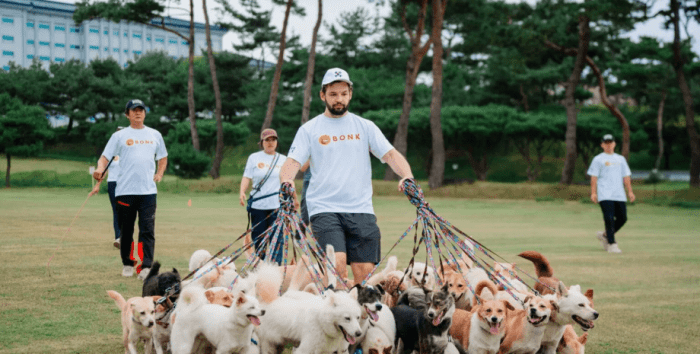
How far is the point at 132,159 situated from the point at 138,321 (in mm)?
3815

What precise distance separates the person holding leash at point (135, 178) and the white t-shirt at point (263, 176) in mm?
1248

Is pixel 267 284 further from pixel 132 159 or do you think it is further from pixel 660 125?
pixel 660 125

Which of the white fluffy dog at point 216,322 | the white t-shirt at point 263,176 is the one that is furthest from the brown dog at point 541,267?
the white t-shirt at point 263,176

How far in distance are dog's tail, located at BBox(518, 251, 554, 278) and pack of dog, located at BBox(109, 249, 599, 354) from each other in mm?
963

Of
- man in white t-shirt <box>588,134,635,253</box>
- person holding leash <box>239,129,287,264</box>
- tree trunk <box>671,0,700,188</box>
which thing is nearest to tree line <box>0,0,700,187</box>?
tree trunk <box>671,0,700,188</box>

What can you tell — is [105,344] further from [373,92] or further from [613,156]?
[373,92]

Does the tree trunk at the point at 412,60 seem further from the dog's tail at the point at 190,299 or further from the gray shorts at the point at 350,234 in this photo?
→ the dog's tail at the point at 190,299

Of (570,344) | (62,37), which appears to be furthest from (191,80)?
(570,344)

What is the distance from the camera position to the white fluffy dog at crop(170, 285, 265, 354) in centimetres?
397

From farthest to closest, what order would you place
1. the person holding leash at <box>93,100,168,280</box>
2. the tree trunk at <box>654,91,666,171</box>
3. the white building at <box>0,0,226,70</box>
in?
the tree trunk at <box>654,91,666,171</box>, the white building at <box>0,0,226,70</box>, the person holding leash at <box>93,100,168,280</box>

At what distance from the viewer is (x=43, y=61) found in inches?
A: 1906

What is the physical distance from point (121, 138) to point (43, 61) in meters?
46.1

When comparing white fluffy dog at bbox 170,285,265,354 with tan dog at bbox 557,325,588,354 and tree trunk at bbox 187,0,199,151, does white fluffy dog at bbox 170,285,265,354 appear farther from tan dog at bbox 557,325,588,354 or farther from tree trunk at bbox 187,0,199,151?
tree trunk at bbox 187,0,199,151

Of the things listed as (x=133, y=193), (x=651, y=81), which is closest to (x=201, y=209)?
(x=133, y=193)
